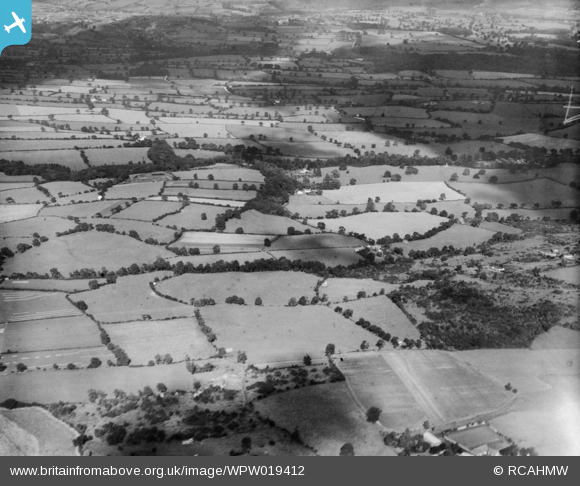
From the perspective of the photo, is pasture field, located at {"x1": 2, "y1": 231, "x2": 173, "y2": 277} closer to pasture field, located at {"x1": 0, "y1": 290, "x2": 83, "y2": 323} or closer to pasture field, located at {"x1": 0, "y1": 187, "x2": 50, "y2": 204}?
pasture field, located at {"x1": 0, "y1": 290, "x2": 83, "y2": 323}

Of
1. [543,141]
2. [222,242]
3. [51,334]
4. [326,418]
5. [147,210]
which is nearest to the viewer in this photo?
[326,418]

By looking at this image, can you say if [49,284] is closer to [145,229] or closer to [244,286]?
[145,229]

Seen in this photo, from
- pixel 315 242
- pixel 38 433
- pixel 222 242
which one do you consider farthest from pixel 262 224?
pixel 38 433

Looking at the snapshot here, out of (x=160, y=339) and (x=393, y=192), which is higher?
(x=393, y=192)

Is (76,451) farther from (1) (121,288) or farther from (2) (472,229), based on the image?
(2) (472,229)

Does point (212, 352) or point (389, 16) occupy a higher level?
point (389, 16)

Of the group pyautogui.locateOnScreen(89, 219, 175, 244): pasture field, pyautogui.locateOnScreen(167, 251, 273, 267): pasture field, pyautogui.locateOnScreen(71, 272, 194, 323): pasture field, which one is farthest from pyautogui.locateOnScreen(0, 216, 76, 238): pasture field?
pyautogui.locateOnScreen(71, 272, 194, 323): pasture field

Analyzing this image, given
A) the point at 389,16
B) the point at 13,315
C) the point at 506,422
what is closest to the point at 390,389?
the point at 506,422

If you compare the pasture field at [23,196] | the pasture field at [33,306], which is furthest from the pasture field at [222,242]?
the pasture field at [23,196]
